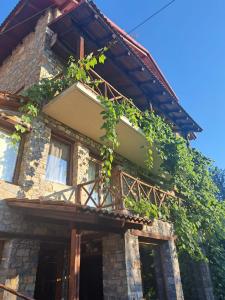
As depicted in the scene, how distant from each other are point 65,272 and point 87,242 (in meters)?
1.04

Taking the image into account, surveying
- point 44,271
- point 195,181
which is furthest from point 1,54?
point 195,181

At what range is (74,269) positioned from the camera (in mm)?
4137

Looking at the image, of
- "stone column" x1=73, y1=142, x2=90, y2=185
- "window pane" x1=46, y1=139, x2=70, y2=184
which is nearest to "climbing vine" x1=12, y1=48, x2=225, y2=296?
"stone column" x1=73, y1=142, x2=90, y2=185

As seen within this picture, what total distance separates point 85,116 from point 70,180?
1.92 metres

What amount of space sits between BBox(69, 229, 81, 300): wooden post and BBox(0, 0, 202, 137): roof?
6356 mm

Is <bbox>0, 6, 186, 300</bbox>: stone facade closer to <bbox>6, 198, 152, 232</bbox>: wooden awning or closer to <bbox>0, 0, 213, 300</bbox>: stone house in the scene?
<bbox>0, 0, 213, 300</bbox>: stone house

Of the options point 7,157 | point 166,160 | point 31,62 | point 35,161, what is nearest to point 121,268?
point 35,161

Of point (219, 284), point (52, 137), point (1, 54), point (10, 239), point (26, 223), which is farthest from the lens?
point (1, 54)

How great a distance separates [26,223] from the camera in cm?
520

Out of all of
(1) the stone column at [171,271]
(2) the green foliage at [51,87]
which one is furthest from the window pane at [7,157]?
(1) the stone column at [171,271]

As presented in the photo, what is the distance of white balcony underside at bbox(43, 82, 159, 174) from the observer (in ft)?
20.3

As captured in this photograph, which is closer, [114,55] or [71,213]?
[71,213]

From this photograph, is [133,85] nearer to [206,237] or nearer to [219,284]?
[206,237]

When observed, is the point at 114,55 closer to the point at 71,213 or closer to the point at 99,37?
Answer: the point at 99,37
